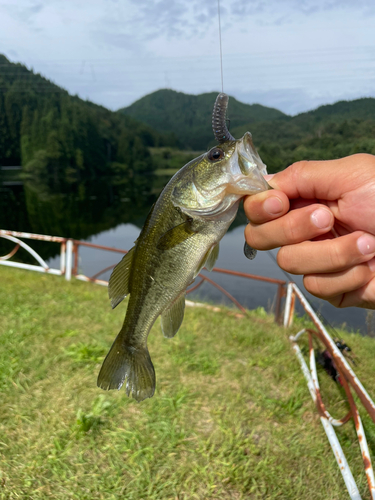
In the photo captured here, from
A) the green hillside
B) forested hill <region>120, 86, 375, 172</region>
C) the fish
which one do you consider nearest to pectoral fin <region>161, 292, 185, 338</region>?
the fish

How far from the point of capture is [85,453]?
11.7 ft

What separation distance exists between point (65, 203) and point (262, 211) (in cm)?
5184

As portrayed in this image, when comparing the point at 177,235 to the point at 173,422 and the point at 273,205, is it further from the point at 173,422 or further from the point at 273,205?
the point at 173,422

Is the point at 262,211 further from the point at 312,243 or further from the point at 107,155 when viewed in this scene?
the point at 107,155

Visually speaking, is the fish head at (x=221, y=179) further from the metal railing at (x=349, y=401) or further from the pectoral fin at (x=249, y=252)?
the metal railing at (x=349, y=401)

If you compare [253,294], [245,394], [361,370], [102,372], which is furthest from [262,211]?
[253,294]

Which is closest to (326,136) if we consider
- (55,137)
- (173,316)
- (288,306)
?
(288,306)

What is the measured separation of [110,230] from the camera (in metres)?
33.7

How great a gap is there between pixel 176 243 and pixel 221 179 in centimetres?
43

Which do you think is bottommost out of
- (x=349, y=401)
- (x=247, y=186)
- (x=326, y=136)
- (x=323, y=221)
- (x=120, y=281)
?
(x=349, y=401)

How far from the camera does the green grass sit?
329cm

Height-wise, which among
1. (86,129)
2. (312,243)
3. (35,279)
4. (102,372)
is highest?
(86,129)

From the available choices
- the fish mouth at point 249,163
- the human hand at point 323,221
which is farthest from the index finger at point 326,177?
the fish mouth at point 249,163

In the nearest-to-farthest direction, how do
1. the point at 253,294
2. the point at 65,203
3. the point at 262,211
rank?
the point at 262,211
the point at 253,294
the point at 65,203
